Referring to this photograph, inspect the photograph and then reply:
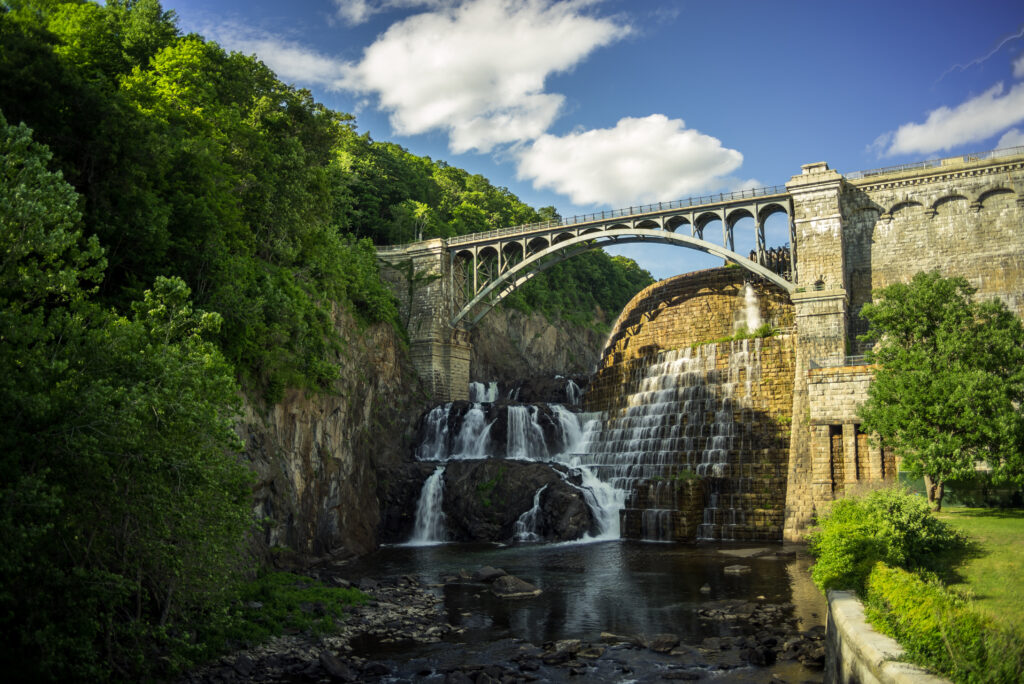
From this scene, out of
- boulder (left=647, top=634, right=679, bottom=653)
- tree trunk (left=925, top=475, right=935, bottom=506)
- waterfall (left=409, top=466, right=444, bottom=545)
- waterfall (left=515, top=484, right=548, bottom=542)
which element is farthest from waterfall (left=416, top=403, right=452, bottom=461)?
boulder (left=647, top=634, right=679, bottom=653)

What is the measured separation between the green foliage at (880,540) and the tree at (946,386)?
23.7 ft

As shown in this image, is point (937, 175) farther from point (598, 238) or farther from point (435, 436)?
point (435, 436)

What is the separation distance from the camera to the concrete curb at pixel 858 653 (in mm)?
8297

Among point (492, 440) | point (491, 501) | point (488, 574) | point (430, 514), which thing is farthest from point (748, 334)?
point (488, 574)

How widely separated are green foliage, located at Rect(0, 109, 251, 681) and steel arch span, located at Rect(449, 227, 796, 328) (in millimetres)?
33127

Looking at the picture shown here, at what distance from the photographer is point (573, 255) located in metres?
49.0

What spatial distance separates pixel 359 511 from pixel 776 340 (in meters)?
22.9

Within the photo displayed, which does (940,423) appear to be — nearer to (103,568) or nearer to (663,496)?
(663,496)

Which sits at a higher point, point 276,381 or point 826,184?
point 826,184

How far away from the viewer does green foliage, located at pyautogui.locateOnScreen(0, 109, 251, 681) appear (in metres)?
9.76

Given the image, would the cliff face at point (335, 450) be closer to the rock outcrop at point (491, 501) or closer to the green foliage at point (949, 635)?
the rock outcrop at point (491, 501)

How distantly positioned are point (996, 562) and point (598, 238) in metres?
34.4

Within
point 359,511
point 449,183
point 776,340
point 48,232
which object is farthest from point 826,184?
point 449,183

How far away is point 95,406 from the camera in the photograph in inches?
404
